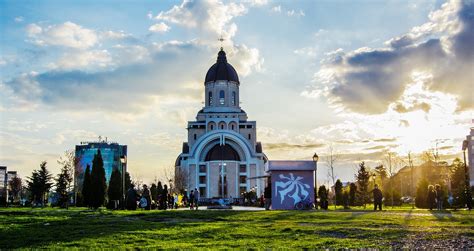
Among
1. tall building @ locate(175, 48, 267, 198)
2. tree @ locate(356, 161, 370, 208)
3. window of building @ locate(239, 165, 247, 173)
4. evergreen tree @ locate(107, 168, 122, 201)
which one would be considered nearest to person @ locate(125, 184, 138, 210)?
evergreen tree @ locate(107, 168, 122, 201)

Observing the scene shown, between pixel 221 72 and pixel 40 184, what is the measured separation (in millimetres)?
38207

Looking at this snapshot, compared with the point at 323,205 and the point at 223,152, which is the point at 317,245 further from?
the point at 223,152

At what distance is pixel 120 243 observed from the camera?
11242 mm

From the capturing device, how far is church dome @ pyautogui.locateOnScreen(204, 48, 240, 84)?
91375mm

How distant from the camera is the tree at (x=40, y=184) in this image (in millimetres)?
63562

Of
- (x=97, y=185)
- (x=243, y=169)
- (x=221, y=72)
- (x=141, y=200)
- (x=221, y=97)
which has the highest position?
(x=221, y=72)

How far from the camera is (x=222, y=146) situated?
87438 mm

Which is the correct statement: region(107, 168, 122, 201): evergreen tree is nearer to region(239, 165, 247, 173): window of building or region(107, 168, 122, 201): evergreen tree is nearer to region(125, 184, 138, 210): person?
region(125, 184, 138, 210): person

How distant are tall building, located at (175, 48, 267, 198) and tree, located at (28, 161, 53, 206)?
2417 centimetres

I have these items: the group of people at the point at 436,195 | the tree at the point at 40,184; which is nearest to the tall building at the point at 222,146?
the tree at the point at 40,184

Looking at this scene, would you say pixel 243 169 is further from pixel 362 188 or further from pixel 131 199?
pixel 131 199

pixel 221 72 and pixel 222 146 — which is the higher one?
pixel 221 72

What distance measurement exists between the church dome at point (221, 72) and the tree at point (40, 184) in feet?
109

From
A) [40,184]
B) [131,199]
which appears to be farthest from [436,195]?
[40,184]
